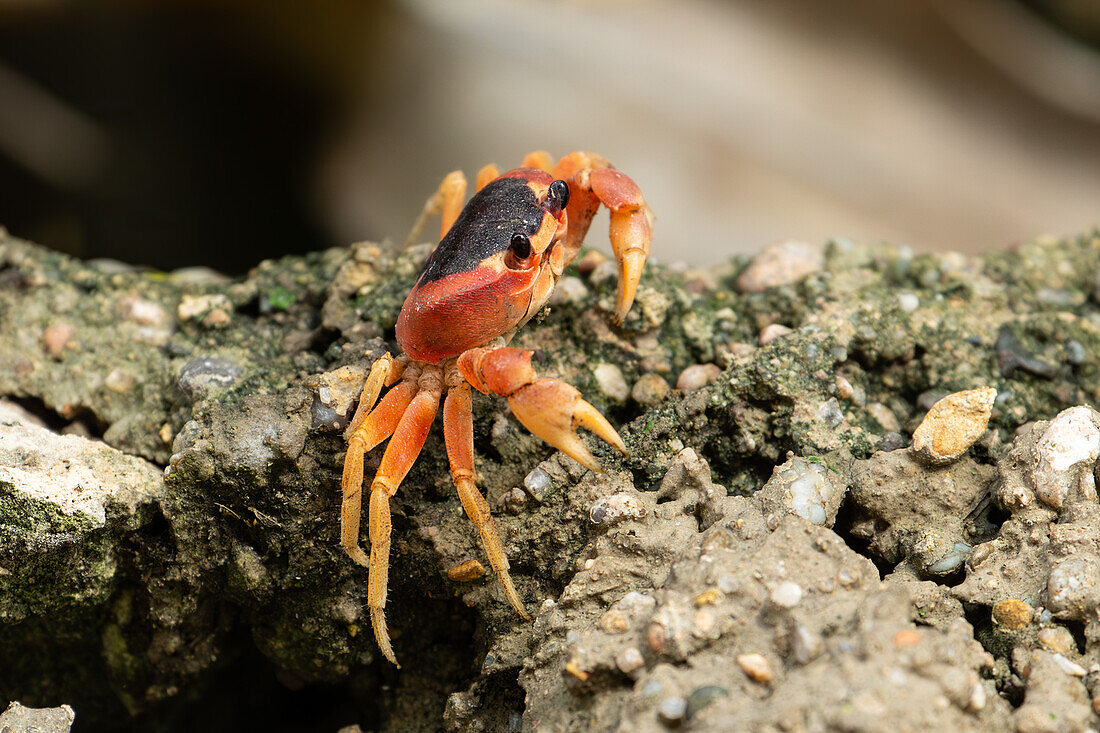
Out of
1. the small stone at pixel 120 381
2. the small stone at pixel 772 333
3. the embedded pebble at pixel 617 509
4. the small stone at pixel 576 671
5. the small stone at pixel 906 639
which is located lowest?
the small stone at pixel 120 381

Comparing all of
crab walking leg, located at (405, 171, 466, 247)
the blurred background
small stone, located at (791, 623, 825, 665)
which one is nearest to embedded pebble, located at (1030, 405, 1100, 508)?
small stone, located at (791, 623, 825, 665)

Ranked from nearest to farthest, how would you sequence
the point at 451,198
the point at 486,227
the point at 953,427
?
the point at 953,427 → the point at 486,227 → the point at 451,198

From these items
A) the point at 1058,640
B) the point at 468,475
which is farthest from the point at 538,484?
the point at 1058,640

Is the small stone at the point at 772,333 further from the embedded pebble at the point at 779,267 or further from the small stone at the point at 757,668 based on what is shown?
the small stone at the point at 757,668

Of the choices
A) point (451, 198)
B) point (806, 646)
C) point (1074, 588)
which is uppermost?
point (451, 198)

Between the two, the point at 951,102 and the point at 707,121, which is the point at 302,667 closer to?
the point at 707,121

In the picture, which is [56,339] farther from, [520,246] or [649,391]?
[649,391]

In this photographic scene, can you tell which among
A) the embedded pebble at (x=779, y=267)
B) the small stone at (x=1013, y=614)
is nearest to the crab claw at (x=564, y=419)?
the small stone at (x=1013, y=614)
